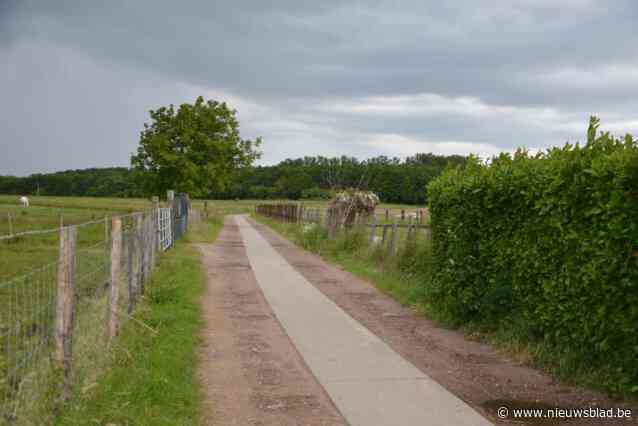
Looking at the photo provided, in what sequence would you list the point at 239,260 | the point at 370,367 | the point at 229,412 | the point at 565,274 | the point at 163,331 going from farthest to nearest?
the point at 239,260, the point at 163,331, the point at 370,367, the point at 565,274, the point at 229,412

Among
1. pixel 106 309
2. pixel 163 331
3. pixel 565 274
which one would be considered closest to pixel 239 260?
pixel 163 331

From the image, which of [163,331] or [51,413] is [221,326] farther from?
[51,413]

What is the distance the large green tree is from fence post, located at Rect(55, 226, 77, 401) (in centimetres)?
3157

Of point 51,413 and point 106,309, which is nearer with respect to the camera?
point 51,413

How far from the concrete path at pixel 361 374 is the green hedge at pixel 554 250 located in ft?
4.89

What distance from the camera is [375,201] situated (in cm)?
2662

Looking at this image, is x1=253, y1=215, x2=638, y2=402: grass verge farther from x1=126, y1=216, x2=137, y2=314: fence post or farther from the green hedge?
x1=126, y1=216, x2=137, y2=314: fence post

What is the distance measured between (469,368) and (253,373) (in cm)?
240

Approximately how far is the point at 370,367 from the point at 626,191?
125 inches

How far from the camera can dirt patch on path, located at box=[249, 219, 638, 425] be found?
5996 millimetres

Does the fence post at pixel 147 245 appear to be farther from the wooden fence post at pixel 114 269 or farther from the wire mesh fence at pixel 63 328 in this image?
the wooden fence post at pixel 114 269

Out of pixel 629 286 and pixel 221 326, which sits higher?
pixel 629 286

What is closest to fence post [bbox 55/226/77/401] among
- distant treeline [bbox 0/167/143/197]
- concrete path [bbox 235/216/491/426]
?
concrete path [bbox 235/216/491/426]

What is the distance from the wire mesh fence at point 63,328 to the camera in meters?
4.64
